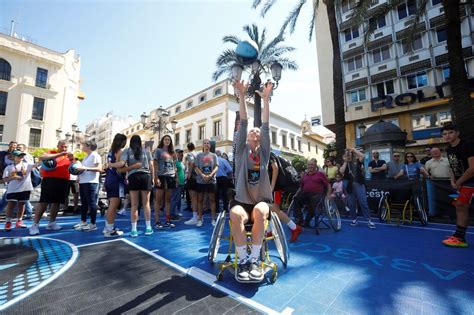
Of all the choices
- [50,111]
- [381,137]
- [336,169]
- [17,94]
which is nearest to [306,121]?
[381,137]

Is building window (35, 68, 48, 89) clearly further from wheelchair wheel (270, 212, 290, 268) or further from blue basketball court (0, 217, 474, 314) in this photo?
wheelchair wheel (270, 212, 290, 268)

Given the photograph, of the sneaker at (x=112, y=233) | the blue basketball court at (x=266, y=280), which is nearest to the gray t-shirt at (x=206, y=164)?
the blue basketball court at (x=266, y=280)

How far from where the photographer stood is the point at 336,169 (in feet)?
24.4

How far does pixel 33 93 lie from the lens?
84.8ft

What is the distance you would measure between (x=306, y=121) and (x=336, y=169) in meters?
34.7

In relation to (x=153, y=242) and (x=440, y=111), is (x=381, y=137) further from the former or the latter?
(x=153, y=242)

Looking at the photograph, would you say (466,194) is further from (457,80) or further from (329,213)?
(457,80)

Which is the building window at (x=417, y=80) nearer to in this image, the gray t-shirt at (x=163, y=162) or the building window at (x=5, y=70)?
the gray t-shirt at (x=163, y=162)

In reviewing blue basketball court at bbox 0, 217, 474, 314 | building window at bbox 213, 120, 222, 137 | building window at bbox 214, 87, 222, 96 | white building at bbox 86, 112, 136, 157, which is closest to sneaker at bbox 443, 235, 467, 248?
blue basketball court at bbox 0, 217, 474, 314

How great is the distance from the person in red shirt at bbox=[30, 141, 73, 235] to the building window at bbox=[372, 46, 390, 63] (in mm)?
24169

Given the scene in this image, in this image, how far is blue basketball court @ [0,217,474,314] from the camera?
1805mm

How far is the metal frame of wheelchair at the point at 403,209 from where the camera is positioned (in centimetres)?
510

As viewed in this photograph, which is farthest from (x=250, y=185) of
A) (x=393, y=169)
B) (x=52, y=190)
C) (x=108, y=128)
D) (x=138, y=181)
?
(x=108, y=128)

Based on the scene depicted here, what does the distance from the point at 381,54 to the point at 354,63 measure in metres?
2.23
